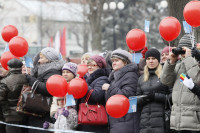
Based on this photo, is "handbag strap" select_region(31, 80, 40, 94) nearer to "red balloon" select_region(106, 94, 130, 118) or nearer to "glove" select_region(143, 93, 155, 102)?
"red balloon" select_region(106, 94, 130, 118)

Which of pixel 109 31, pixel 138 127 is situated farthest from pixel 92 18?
pixel 138 127

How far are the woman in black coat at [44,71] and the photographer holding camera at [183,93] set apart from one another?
248 centimetres

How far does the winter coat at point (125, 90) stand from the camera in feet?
20.0

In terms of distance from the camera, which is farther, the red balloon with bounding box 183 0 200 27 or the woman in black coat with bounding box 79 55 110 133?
the woman in black coat with bounding box 79 55 110 133

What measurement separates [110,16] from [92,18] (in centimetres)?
785

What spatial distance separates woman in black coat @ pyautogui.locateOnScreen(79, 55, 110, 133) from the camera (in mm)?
6520

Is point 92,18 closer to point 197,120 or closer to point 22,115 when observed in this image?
point 22,115

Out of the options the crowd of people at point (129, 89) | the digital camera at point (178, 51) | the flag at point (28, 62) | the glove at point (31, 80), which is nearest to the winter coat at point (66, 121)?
the crowd of people at point (129, 89)

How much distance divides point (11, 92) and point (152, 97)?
9.78ft

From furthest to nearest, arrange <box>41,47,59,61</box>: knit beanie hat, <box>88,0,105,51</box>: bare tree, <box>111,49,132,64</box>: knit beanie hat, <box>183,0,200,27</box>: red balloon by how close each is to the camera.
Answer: <box>88,0,105,51</box>: bare tree < <box>41,47,59,61</box>: knit beanie hat < <box>111,49,132,64</box>: knit beanie hat < <box>183,0,200,27</box>: red balloon

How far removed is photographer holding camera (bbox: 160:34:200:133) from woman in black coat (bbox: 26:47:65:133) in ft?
8.14

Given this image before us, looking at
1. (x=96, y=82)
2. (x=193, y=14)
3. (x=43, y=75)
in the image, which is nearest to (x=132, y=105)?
(x=96, y=82)

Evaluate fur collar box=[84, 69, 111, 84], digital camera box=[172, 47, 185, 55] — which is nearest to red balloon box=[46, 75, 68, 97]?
fur collar box=[84, 69, 111, 84]

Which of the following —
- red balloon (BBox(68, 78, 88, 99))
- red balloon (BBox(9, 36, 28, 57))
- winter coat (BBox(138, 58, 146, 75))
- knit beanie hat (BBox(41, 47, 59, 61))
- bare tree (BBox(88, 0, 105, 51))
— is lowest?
red balloon (BBox(68, 78, 88, 99))
